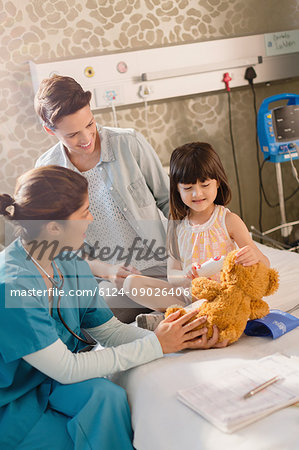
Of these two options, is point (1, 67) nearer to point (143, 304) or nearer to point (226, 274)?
point (143, 304)

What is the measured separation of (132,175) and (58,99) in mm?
401

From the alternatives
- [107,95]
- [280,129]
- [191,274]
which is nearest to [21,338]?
[191,274]

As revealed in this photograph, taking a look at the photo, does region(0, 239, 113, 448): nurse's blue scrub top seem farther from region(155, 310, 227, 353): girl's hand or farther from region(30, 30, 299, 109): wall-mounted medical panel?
region(30, 30, 299, 109): wall-mounted medical panel

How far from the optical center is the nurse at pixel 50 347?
1.10 metres

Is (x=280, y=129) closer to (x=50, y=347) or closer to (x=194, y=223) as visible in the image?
(x=194, y=223)

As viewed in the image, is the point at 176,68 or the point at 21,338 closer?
the point at 21,338

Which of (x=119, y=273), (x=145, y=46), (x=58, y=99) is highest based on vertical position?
(x=145, y=46)

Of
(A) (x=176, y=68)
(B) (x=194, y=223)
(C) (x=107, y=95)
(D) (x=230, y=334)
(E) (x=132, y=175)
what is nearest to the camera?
(D) (x=230, y=334)

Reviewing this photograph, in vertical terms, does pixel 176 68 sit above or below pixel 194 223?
above

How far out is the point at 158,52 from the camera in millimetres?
2414

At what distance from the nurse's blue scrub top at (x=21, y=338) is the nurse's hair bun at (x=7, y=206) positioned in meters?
0.09

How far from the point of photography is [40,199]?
113 cm

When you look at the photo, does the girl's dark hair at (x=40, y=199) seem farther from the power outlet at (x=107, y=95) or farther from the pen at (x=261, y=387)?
the power outlet at (x=107, y=95)

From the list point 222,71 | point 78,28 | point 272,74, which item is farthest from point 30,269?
point 272,74
